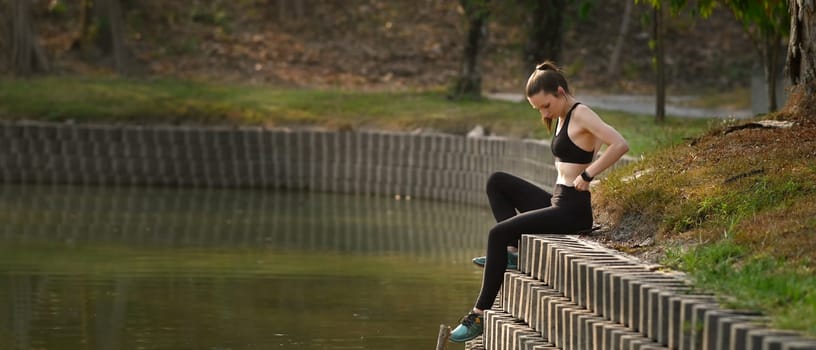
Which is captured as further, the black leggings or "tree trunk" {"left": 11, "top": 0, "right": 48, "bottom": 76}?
"tree trunk" {"left": 11, "top": 0, "right": 48, "bottom": 76}

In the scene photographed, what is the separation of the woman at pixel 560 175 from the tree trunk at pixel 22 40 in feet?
60.0

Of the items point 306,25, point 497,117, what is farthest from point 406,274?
point 306,25

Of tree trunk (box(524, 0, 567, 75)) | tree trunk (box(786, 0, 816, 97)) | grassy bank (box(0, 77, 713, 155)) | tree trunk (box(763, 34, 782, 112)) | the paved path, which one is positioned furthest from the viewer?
the paved path

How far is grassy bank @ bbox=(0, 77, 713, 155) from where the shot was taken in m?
22.0

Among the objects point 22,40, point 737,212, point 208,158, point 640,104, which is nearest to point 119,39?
point 22,40

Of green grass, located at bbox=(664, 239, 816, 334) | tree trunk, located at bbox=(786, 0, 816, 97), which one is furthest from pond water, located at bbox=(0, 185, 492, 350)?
tree trunk, located at bbox=(786, 0, 816, 97)

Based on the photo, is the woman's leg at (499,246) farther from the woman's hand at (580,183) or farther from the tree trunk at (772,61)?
the tree trunk at (772,61)

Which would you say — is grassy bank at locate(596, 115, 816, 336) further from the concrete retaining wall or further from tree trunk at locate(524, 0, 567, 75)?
tree trunk at locate(524, 0, 567, 75)

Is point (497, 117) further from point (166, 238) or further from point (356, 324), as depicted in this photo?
point (356, 324)

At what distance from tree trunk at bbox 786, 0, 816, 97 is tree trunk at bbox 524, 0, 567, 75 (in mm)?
10990

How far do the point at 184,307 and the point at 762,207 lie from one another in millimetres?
4529

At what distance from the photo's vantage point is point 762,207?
830 cm

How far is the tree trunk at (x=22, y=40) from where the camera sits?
25.5 metres

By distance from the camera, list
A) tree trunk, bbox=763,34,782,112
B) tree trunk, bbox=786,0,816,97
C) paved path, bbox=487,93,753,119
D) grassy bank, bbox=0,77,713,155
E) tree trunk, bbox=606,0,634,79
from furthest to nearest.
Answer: tree trunk, bbox=606,0,634,79 → paved path, bbox=487,93,753,119 → grassy bank, bbox=0,77,713,155 → tree trunk, bbox=763,34,782,112 → tree trunk, bbox=786,0,816,97
